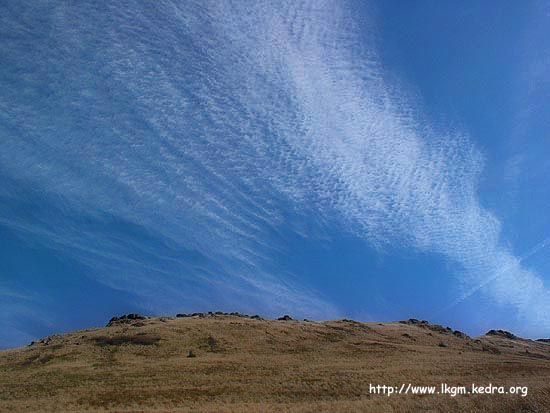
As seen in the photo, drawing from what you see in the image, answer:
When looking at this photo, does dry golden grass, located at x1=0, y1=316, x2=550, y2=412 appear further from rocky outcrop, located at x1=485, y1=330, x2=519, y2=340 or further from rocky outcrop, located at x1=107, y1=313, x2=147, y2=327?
rocky outcrop, located at x1=485, y1=330, x2=519, y2=340

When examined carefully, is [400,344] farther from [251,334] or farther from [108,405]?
[108,405]

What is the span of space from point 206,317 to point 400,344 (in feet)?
124

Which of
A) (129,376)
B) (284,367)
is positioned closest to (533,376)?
(284,367)

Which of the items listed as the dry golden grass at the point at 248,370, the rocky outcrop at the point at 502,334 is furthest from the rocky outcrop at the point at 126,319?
the rocky outcrop at the point at 502,334

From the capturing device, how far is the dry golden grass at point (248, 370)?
48.4 m

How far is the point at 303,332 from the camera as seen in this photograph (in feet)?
282

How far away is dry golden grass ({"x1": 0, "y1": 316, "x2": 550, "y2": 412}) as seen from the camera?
48375 millimetres

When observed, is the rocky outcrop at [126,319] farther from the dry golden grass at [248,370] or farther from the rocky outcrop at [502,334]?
the rocky outcrop at [502,334]

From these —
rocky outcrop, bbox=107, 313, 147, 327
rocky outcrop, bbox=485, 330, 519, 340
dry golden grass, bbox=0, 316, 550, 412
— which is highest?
rocky outcrop, bbox=485, 330, 519, 340

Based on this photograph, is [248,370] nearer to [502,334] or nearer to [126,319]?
[126,319]

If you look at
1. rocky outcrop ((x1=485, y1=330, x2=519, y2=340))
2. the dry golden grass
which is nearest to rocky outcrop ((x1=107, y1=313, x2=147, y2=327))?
the dry golden grass

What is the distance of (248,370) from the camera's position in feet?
195

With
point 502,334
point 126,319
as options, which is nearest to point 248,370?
point 126,319

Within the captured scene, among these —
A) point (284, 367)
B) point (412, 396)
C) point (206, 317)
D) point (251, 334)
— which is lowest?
point (412, 396)
